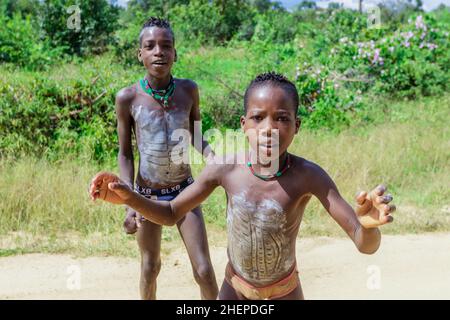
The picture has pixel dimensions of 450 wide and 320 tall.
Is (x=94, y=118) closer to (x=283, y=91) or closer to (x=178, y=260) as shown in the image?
(x=178, y=260)

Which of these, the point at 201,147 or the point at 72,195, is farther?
the point at 72,195

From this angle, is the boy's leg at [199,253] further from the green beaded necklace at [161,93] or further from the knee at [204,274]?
the green beaded necklace at [161,93]

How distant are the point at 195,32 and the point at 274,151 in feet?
48.2

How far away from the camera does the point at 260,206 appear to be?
199cm

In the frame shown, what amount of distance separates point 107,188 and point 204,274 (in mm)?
1009

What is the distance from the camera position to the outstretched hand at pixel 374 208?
5.19ft

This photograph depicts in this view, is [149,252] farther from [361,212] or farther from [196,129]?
[361,212]

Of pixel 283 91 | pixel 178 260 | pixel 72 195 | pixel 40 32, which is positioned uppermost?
pixel 40 32

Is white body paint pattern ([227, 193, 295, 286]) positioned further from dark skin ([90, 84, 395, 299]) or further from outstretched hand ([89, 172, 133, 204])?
outstretched hand ([89, 172, 133, 204])

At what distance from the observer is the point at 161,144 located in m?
2.89

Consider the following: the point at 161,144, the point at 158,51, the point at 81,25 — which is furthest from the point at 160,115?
the point at 81,25

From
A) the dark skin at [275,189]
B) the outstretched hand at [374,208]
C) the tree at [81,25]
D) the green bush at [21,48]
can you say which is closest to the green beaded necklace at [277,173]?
the dark skin at [275,189]

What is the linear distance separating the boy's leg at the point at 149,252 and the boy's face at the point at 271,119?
118cm

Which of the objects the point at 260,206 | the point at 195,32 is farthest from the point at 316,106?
the point at 195,32
